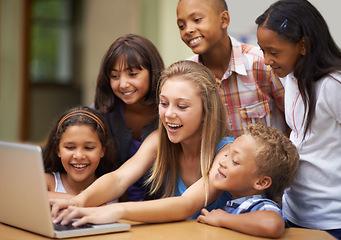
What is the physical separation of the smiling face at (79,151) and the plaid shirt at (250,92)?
0.57m

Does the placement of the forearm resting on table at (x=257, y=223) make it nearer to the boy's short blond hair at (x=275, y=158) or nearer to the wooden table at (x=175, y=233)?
the wooden table at (x=175, y=233)

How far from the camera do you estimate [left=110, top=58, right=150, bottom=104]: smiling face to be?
1902mm

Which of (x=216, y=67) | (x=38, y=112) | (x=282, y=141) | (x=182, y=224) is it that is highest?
(x=216, y=67)

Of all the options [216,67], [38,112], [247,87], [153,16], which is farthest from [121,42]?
[38,112]

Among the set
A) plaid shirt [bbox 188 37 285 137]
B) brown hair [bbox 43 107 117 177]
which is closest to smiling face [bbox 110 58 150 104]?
brown hair [bbox 43 107 117 177]

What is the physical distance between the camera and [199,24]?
6.23 ft

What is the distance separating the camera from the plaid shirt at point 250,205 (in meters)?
1.42

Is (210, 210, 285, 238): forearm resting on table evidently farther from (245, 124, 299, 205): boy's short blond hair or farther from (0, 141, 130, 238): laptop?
(0, 141, 130, 238): laptop

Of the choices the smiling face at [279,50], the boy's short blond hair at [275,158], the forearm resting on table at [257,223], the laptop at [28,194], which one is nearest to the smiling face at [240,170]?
the boy's short blond hair at [275,158]

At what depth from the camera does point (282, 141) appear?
1.49m

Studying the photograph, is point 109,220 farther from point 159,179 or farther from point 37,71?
point 37,71

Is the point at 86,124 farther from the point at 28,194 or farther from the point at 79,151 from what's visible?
the point at 28,194

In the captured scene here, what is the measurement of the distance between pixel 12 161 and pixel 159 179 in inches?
23.0

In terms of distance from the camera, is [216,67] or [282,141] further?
[216,67]
